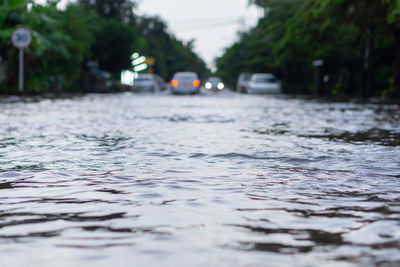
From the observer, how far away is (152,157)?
21.7 ft

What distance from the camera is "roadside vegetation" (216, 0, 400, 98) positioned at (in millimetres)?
27156

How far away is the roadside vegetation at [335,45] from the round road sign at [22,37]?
10724 mm

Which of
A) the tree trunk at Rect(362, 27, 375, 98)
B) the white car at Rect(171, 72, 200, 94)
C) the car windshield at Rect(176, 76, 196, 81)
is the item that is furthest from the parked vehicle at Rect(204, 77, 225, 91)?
the tree trunk at Rect(362, 27, 375, 98)

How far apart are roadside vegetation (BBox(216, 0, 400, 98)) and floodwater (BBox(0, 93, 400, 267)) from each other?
13.4m

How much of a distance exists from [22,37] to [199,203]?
22288 millimetres

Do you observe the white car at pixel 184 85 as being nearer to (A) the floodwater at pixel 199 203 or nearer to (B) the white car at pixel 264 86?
(B) the white car at pixel 264 86

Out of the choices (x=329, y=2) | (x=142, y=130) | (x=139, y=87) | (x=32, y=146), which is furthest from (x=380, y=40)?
(x=32, y=146)

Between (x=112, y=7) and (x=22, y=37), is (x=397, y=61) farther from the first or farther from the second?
(x=112, y=7)

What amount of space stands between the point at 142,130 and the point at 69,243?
7.26 metres

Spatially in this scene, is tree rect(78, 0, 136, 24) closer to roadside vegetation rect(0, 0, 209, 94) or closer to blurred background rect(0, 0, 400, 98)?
roadside vegetation rect(0, 0, 209, 94)

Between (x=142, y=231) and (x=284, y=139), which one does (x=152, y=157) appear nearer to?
(x=284, y=139)

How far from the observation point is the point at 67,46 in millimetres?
36281

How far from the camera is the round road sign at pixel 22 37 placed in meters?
25.0

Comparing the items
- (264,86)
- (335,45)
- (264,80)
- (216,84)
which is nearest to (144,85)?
(264,80)
